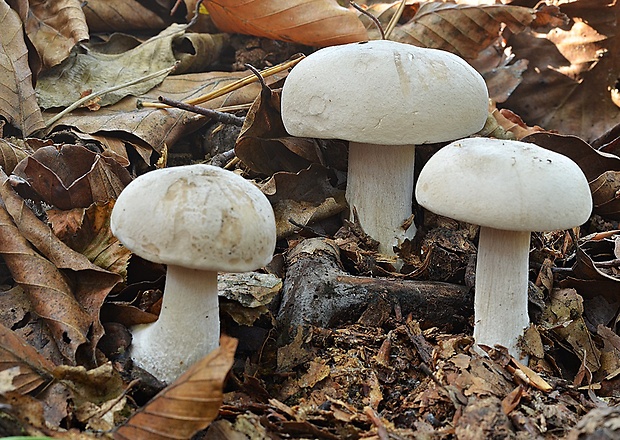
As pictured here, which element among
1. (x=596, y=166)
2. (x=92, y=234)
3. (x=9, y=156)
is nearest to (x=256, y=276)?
(x=92, y=234)

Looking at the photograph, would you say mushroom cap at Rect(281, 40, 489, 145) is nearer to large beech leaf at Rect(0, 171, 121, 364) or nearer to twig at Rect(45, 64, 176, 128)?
large beech leaf at Rect(0, 171, 121, 364)

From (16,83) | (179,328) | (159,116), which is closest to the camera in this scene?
(179,328)

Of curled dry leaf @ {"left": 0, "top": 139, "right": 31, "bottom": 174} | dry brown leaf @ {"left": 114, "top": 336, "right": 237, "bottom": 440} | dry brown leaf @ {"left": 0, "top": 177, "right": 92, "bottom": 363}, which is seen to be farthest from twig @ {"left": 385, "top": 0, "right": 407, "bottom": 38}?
dry brown leaf @ {"left": 114, "top": 336, "right": 237, "bottom": 440}

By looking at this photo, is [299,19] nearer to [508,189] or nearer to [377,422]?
[508,189]

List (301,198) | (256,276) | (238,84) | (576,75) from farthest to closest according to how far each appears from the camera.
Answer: (576,75), (238,84), (301,198), (256,276)

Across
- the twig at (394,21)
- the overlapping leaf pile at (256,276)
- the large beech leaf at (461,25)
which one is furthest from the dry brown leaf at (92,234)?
the large beech leaf at (461,25)

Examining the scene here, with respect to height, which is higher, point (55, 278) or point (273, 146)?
point (273, 146)
